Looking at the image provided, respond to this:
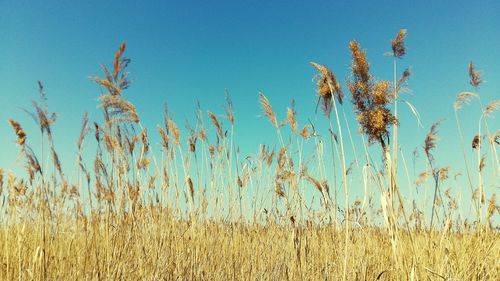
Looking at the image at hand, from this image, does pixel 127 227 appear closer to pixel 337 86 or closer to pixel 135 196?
pixel 135 196

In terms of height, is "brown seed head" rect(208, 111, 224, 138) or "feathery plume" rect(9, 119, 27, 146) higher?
"brown seed head" rect(208, 111, 224, 138)

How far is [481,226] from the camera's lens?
300 cm

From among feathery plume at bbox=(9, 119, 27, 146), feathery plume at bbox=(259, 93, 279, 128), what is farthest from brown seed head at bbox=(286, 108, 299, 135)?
feathery plume at bbox=(9, 119, 27, 146)

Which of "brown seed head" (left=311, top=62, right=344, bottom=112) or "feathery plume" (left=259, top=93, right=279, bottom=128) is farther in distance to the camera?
"feathery plume" (left=259, top=93, right=279, bottom=128)

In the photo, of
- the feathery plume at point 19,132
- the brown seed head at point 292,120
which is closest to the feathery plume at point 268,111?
the brown seed head at point 292,120

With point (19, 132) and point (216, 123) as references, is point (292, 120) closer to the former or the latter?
point (216, 123)

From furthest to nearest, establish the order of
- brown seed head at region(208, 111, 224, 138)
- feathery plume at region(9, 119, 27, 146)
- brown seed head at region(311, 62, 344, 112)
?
brown seed head at region(208, 111, 224, 138) → feathery plume at region(9, 119, 27, 146) → brown seed head at region(311, 62, 344, 112)

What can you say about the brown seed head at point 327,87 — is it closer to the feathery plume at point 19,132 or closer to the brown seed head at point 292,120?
the brown seed head at point 292,120

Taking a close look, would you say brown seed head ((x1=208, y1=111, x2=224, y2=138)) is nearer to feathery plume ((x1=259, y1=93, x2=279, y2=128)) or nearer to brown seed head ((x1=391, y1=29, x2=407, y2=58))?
feathery plume ((x1=259, y1=93, x2=279, y2=128))

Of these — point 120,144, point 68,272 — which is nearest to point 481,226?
point 120,144

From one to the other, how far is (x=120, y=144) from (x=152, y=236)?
1030 millimetres

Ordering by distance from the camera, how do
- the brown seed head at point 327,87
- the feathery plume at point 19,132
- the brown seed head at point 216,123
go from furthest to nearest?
the brown seed head at point 216,123
the feathery plume at point 19,132
the brown seed head at point 327,87

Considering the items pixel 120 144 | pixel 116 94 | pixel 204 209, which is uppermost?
pixel 116 94

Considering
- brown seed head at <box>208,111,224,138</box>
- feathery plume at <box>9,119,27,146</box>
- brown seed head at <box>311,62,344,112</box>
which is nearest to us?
brown seed head at <box>311,62,344,112</box>
